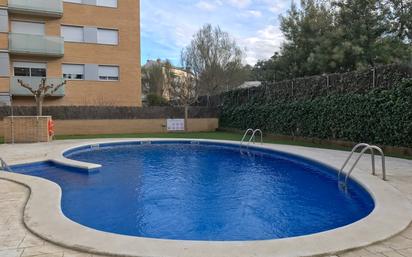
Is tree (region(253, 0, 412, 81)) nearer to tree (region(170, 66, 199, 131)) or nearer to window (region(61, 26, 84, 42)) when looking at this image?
tree (region(170, 66, 199, 131))

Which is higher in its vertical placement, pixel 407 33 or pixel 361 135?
pixel 407 33

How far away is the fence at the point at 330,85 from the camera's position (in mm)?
12930

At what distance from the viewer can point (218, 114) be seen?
27.3 metres

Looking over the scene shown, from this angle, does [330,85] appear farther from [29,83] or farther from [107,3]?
[29,83]

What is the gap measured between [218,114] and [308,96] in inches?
408

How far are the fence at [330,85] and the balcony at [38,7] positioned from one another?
13.8 m

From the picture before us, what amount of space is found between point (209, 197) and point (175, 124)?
17.7m

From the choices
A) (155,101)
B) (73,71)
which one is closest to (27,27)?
(73,71)

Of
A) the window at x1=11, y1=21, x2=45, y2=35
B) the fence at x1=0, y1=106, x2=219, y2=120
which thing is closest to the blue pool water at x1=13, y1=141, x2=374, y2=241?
the fence at x1=0, y1=106, x2=219, y2=120

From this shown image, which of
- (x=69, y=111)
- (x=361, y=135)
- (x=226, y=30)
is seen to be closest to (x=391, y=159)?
(x=361, y=135)

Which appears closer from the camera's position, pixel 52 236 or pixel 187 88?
pixel 52 236

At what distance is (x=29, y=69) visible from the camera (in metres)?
26.2

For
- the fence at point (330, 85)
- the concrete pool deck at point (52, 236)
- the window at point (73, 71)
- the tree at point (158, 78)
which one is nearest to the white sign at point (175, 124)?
the fence at point (330, 85)

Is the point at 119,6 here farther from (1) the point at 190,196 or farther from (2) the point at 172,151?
(1) the point at 190,196
